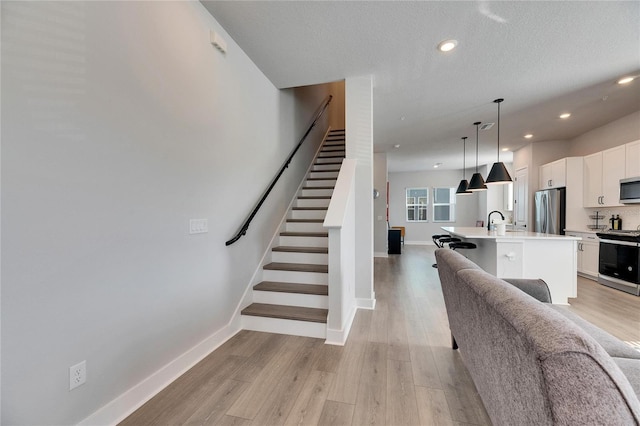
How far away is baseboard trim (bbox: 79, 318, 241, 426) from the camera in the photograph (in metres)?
1.46

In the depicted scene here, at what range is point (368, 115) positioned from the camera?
10.5ft

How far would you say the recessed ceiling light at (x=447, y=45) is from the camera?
2.54m

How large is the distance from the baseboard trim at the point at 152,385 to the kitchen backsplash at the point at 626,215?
6410 mm

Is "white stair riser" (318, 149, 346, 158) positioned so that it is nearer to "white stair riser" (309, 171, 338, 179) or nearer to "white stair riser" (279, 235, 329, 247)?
"white stair riser" (309, 171, 338, 179)

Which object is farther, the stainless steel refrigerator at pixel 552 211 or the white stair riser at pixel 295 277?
the stainless steel refrigerator at pixel 552 211

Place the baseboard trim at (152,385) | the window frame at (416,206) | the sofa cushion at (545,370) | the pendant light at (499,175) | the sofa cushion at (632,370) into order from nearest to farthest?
1. the sofa cushion at (545,370)
2. the sofa cushion at (632,370)
3. the baseboard trim at (152,385)
4. the pendant light at (499,175)
5. the window frame at (416,206)

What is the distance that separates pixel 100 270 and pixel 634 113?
23.9ft

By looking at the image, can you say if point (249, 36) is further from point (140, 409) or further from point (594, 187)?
point (594, 187)

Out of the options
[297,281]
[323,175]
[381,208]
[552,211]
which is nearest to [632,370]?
[297,281]

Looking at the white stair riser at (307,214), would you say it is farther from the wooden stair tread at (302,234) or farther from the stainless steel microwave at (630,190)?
the stainless steel microwave at (630,190)

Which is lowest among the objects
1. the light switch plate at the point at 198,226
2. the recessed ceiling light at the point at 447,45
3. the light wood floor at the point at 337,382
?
the light wood floor at the point at 337,382

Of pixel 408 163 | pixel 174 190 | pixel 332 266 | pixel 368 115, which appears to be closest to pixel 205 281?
pixel 174 190

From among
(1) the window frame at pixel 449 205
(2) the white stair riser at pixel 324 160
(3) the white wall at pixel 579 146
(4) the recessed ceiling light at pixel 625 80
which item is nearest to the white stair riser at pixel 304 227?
(2) the white stair riser at pixel 324 160

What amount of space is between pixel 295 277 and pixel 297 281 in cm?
5
